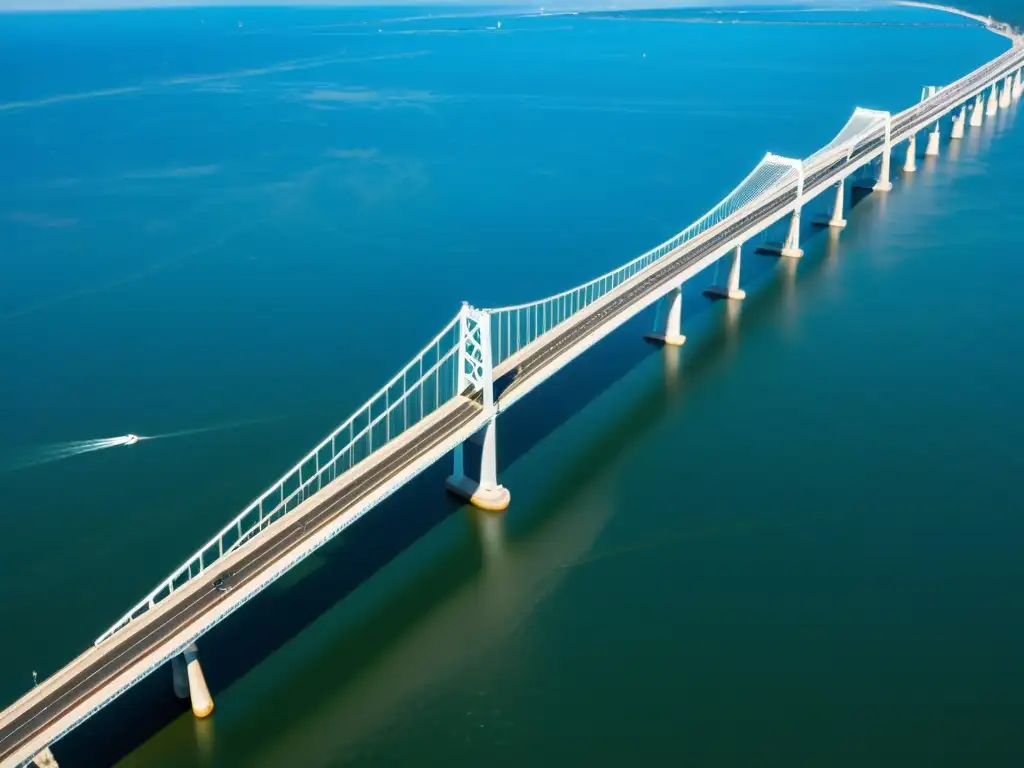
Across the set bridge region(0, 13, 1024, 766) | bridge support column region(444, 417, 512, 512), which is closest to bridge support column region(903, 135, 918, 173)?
bridge region(0, 13, 1024, 766)

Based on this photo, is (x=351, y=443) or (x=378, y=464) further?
(x=378, y=464)

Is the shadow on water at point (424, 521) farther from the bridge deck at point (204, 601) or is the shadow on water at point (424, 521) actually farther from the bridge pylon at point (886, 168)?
the bridge pylon at point (886, 168)

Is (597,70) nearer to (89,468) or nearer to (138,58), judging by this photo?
(138,58)

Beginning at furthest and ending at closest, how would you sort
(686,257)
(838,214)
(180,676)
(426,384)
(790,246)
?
1. (838,214)
2. (790,246)
3. (686,257)
4. (426,384)
5. (180,676)

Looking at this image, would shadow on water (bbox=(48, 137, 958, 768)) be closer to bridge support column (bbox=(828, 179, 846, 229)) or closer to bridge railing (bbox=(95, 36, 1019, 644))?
bridge railing (bbox=(95, 36, 1019, 644))

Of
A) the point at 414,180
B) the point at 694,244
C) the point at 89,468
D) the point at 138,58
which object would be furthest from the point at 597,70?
the point at 89,468

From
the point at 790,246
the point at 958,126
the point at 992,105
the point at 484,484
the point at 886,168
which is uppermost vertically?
the point at 992,105

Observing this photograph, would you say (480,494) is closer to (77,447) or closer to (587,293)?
(77,447)

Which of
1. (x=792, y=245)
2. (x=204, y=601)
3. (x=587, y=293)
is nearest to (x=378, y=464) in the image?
(x=204, y=601)

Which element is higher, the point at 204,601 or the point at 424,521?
the point at 204,601
